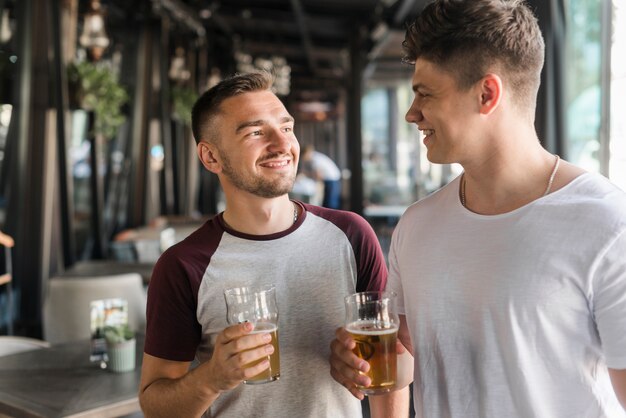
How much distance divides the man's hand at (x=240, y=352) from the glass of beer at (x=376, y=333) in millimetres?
177

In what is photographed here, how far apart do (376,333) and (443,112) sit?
1.43 ft

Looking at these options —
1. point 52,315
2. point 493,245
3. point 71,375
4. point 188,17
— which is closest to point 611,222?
point 493,245

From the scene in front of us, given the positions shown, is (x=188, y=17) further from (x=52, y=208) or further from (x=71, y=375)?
(x=71, y=375)

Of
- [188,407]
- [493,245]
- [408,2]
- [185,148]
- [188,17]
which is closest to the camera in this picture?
[493,245]

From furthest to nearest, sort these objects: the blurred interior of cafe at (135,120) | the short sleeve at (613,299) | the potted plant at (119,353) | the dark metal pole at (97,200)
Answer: the dark metal pole at (97,200) → the blurred interior of cafe at (135,120) → the potted plant at (119,353) → the short sleeve at (613,299)

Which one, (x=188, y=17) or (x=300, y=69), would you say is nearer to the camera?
(x=188, y=17)

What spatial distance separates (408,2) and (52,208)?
5.11 m

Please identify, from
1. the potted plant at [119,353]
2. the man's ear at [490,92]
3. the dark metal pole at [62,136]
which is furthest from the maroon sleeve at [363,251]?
the dark metal pole at [62,136]

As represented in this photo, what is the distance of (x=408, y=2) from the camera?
8.26 m

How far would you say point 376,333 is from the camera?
1284mm

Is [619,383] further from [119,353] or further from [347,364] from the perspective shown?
[119,353]

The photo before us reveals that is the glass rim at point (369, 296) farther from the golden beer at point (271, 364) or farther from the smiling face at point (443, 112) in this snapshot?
the smiling face at point (443, 112)

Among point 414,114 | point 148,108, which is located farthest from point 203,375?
point 148,108

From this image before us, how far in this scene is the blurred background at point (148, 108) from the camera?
4195 millimetres
